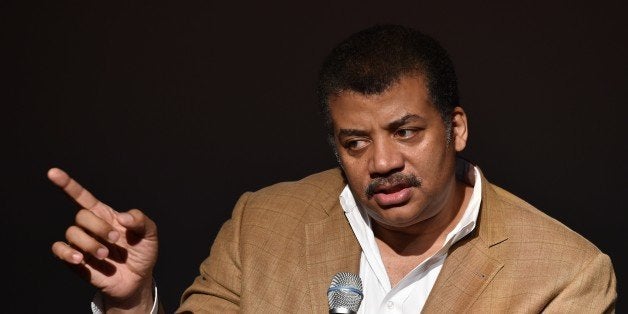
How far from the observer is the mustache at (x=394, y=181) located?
2658 mm

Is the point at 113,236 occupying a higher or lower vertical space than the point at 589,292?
higher

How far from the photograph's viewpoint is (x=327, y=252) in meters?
2.89

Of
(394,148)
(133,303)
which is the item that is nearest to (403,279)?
(394,148)

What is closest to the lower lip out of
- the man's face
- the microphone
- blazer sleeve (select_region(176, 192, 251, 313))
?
the man's face

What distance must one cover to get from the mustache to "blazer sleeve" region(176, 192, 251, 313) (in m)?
0.46

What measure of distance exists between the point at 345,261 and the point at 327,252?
55 millimetres

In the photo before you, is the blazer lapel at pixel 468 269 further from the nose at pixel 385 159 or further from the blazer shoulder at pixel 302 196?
the blazer shoulder at pixel 302 196

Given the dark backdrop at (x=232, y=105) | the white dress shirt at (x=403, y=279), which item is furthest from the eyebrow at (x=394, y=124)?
the dark backdrop at (x=232, y=105)

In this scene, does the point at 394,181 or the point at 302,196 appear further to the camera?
the point at 302,196

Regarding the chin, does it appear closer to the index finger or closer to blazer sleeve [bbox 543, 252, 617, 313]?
blazer sleeve [bbox 543, 252, 617, 313]

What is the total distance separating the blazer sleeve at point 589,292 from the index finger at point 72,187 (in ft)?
3.81

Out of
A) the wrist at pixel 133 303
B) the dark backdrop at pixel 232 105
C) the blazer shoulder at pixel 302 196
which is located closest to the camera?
the wrist at pixel 133 303

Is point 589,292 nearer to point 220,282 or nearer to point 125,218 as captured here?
point 220,282

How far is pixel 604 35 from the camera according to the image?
4.17 metres
